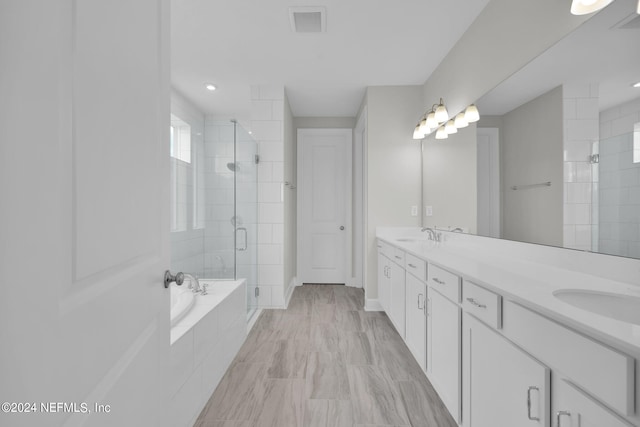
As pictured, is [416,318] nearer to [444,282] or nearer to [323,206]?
[444,282]

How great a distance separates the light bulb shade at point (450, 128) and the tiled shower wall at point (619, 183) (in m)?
1.39

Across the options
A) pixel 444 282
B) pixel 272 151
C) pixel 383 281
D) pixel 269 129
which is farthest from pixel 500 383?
pixel 269 129

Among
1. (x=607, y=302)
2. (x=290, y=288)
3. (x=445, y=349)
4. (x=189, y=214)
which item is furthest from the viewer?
(x=290, y=288)

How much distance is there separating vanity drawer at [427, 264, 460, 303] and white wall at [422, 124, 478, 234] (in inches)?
29.9

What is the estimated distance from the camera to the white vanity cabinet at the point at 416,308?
6.09ft

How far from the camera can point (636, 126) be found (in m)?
1.10

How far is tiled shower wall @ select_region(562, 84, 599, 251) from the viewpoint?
1260mm

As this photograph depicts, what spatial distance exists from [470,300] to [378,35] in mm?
2159

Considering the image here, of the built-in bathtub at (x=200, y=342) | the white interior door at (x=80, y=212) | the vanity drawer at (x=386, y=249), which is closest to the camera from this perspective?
the white interior door at (x=80, y=212)

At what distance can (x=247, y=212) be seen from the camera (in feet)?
9.94

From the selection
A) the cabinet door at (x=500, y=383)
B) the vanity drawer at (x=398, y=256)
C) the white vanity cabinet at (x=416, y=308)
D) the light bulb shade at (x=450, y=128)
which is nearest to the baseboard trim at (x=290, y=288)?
the vanity drawer at (x=398, y=256)

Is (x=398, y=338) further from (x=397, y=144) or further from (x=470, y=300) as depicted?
(x=397, y=144)

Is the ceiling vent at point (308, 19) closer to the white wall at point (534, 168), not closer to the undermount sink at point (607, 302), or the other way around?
the white wall at point (534, 168)

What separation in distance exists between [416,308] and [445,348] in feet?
1.54
